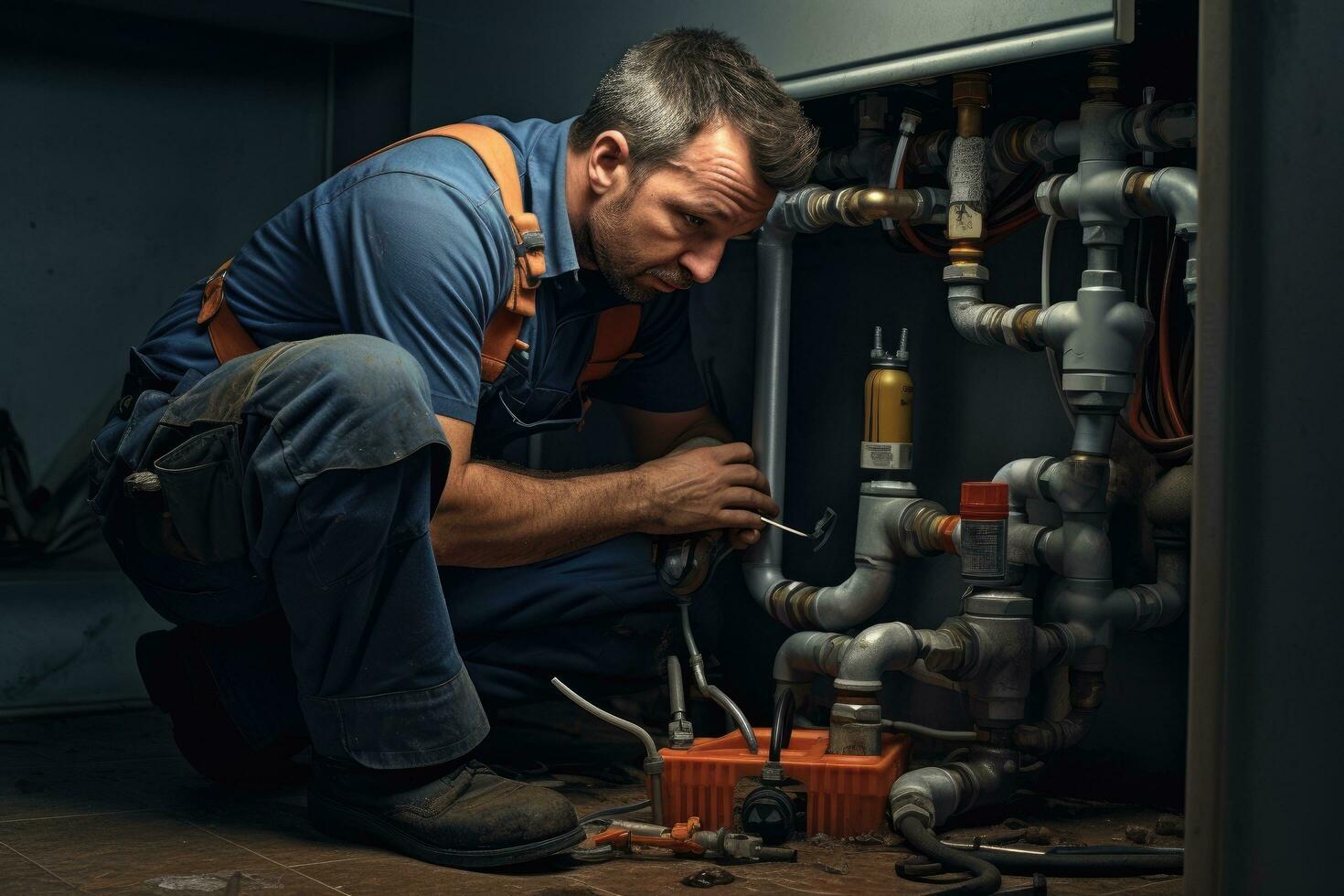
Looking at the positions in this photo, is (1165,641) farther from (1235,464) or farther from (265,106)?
(265,106)

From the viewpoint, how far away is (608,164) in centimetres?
166

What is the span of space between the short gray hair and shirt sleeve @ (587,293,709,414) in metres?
0.28

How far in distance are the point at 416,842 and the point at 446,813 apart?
4 centimetres

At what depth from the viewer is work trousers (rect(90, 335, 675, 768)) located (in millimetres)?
1293

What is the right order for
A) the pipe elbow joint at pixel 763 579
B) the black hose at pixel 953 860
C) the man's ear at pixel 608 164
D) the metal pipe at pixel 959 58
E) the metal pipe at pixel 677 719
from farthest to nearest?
the pipe elbow joint at pixel 763 579, the man's ear at pixel 608 164, the metal pipe at pixel 677 719, the metal pipe at pixel 959 58, the black hose at pixel 953 860

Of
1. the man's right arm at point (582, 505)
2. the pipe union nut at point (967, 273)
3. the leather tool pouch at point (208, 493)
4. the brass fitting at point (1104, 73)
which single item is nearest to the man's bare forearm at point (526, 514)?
the man's right arm at point (582, 505)

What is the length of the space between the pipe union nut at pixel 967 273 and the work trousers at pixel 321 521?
0.67 meters

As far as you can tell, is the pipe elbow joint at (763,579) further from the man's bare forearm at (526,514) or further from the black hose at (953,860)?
the black hose at (953,860)

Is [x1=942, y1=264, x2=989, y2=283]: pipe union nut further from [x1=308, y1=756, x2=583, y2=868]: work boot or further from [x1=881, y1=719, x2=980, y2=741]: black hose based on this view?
[x1=308, y1=756, x2=583, y2=868]: work boot

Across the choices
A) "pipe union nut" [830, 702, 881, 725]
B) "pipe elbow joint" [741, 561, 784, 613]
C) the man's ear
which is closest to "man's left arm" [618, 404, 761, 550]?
"pipe elbow joint" [741, 561, 784, 613]

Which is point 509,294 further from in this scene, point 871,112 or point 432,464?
point 871,112

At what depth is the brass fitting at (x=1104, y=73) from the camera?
1.56 meters

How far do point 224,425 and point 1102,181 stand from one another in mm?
930

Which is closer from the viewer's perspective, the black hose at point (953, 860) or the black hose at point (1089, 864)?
the black hose at point (953, 860)
